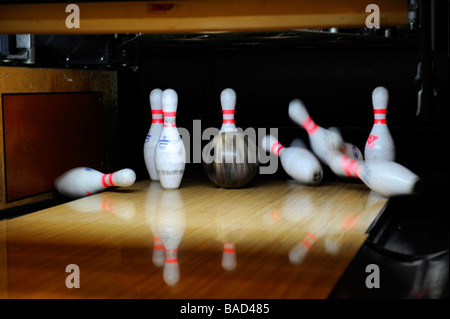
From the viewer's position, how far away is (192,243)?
174 cm

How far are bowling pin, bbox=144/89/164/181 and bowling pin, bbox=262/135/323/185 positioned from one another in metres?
0.62

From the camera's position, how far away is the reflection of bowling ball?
2.65m

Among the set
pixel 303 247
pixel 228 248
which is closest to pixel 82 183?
pixel 228 248

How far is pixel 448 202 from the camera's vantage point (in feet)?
7.62

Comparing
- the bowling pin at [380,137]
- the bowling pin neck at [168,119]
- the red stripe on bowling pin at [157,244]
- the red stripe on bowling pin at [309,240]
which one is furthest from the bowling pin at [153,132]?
the red stripe on bowling pin at [309,240]

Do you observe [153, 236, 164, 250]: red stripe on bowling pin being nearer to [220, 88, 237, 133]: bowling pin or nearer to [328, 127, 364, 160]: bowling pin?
[220, 88, 237, 133]: bowling pin

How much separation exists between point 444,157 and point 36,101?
1798 mm

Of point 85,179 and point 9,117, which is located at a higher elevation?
point 9,117

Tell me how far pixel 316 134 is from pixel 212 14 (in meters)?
1.31

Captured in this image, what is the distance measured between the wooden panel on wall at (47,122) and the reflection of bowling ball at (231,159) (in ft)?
2.20

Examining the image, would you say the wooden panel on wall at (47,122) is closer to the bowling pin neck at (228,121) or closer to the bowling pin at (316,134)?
the bowling pin neck at (228,121)

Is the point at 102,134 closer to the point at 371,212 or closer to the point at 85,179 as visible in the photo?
the point at 85,179
